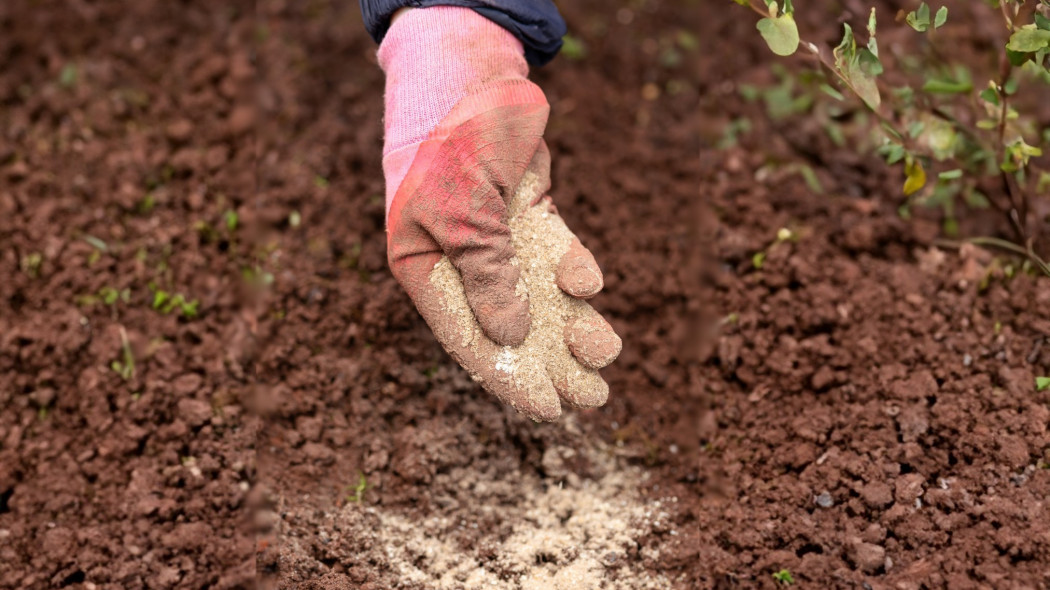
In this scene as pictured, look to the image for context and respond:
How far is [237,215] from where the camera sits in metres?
2.48

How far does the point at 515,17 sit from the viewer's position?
187 cm

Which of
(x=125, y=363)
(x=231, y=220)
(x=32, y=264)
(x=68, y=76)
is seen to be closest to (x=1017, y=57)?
(x=231, y=220)

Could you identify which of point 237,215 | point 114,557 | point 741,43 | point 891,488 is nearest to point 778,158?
point 741,43

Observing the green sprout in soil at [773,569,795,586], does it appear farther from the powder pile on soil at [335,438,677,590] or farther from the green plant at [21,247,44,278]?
the green plant at [21,247,44,278]

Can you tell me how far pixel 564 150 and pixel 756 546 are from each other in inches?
54.1

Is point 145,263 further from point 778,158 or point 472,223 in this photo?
point 778,158

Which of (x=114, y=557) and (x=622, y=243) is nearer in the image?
(x=114, y=557)

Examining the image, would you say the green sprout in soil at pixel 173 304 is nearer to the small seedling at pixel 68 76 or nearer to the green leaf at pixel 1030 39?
the small seedling at pixel 68 76

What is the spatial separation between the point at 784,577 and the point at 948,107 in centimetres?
149

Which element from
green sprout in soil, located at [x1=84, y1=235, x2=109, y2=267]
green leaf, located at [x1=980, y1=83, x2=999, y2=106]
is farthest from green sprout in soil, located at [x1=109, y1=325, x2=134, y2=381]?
green leaf, located at [x1=980, y1=83, x2=999, y2=106]

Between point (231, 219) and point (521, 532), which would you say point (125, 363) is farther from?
point (521, 532)

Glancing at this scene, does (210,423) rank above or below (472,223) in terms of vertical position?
below

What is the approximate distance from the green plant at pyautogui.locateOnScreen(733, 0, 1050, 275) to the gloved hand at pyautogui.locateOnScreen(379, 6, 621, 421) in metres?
0.56

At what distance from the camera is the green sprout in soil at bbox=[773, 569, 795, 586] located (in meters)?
1.79
